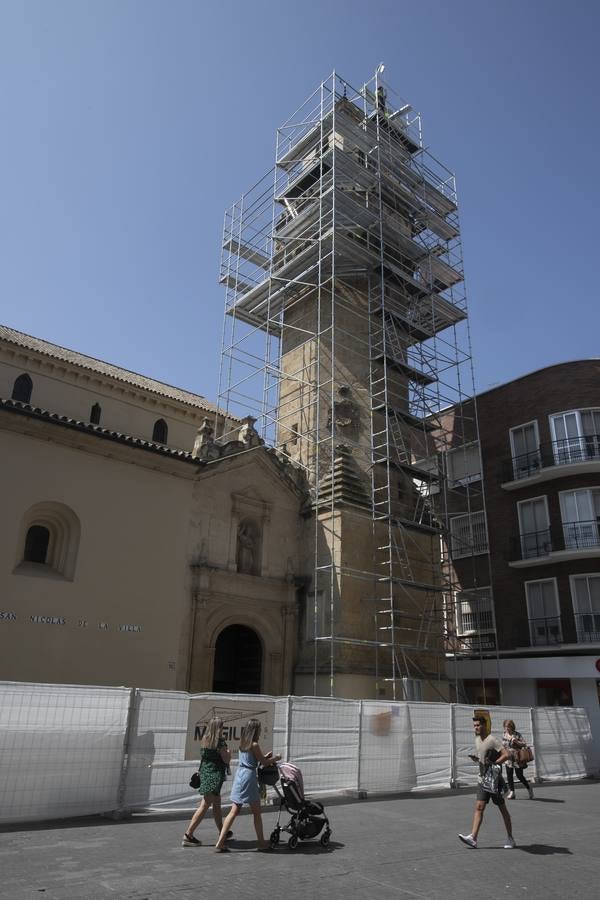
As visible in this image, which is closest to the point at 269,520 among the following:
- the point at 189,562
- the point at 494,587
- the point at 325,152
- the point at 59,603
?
the point at 189,562

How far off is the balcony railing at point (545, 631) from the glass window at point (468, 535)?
11.9ft

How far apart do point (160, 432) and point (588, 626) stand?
1754 cm

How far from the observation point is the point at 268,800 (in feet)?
39.6

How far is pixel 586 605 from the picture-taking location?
24625mm

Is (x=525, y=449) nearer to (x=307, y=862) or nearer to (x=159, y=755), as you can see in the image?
(x=159, y=755)

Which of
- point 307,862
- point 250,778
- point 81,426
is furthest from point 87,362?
point 307,862

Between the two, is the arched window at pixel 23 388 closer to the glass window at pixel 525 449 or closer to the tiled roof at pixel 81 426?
the tiled roof at pixel 81 426

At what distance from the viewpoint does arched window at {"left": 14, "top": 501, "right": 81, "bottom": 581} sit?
58.2ft

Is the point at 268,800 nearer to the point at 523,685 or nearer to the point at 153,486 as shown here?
the point at 153,486

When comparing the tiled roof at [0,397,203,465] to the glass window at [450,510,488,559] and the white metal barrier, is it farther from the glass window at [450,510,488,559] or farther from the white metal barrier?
the glass window at [450,510,488,559]

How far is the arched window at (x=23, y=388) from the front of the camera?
937 inches

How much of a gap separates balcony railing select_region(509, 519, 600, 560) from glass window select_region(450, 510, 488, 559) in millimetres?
1527

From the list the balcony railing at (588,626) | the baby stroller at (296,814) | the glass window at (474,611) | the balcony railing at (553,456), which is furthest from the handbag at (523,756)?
the balcony railing at (553,456)

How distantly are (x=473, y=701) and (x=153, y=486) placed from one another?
54.0 feet
